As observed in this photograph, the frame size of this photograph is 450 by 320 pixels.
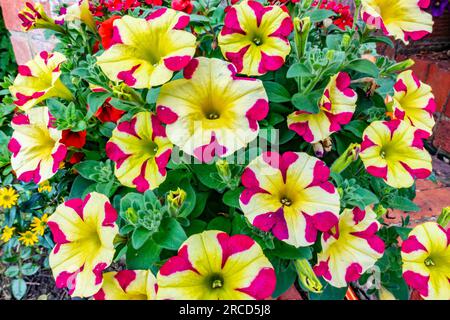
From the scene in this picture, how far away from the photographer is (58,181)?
3.04 ft

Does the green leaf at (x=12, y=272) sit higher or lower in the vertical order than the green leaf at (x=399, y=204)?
lower

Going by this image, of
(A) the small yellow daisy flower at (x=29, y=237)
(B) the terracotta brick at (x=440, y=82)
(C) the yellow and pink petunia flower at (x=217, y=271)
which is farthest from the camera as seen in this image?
(B) the terracotta brick at (x=440, y=82)

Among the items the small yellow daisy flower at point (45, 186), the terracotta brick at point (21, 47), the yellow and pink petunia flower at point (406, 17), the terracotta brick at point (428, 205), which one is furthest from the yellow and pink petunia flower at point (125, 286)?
the terracotta brick at point (21, 47)

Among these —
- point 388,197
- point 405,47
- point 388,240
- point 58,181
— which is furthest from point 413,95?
point 405,47

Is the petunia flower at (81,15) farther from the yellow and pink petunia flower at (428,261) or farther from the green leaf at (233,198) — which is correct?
the yellow and pink petunia flower at (428,261)

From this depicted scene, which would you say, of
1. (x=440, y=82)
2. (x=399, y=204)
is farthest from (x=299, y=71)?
(x=440, y=82)

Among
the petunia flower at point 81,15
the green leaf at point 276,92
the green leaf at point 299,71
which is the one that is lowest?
the green leaf at point 276,92

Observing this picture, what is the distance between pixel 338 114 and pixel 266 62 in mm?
169

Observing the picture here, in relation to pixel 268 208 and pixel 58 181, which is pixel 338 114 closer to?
pixel 268 208

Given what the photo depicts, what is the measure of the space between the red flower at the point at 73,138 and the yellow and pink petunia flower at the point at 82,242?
151 mm

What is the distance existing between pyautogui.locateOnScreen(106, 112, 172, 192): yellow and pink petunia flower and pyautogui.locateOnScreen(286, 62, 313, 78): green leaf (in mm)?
260

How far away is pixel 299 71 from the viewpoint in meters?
0.71

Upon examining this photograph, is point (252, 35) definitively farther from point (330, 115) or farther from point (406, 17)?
point (406, 17)

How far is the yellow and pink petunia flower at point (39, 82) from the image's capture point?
0.82 meters
